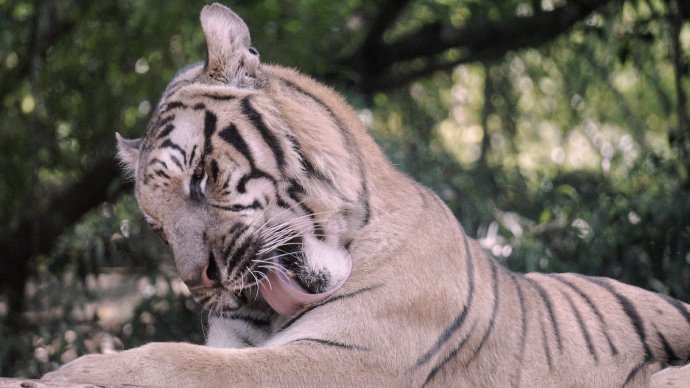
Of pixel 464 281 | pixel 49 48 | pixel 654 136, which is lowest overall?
pixel 654 136

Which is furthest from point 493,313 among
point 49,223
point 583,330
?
point 49,223

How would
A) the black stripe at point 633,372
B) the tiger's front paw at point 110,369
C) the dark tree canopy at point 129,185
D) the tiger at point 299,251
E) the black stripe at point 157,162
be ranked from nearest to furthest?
the tiger's front paw at point 110,369 < the tiger at point 299,251 < the black stripe at point 157,162 < the black stripe at point 633,372 < the dark tree canopy at point 129,185

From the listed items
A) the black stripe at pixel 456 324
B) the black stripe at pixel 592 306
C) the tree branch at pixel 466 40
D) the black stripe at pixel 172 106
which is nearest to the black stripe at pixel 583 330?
the black stripe at pixel 592 306

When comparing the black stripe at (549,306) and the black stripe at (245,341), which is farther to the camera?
the black stripe at (549,306)

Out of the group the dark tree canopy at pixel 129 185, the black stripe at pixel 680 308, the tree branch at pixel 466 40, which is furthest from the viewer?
the tree branch at pixel 466 40

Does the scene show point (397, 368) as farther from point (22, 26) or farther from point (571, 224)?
point (22, 26)

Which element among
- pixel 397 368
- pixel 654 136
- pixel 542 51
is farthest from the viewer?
pixel 654 136

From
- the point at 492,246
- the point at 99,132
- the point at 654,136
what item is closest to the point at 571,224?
the point at 492,246

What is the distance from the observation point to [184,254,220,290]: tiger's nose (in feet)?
7.09

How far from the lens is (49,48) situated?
542cm

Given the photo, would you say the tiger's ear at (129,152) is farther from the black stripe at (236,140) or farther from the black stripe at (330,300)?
the black stripe at (330,300)

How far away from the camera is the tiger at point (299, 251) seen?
213 cm


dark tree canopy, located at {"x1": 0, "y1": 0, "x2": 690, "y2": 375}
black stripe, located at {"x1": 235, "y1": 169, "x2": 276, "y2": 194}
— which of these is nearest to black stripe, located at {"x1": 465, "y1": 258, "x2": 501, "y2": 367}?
black stripe, located at {"x1": 235, "y1": 169, "x2": 276, "y2": 194}

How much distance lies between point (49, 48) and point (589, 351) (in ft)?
12.8
